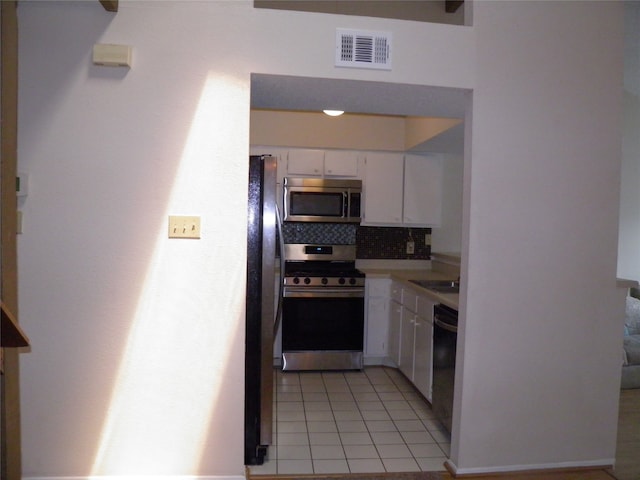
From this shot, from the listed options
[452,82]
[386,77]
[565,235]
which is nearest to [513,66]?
[452,82]

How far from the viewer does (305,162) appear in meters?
4.66

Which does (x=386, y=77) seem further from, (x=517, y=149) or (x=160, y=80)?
(x=160, y=80)

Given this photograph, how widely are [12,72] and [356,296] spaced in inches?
121

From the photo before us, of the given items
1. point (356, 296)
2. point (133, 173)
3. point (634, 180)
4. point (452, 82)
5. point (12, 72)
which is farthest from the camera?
point (634, 180)

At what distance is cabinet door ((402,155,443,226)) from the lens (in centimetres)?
476

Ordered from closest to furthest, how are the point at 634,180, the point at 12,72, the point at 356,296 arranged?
1. the point at 12,72
2. the point at 356,296
3. the point at 634,180

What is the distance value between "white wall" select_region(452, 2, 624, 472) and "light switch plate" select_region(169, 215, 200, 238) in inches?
55.0

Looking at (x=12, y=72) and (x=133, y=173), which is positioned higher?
(x=12, y=72)

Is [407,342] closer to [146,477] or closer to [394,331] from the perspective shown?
[394,331]

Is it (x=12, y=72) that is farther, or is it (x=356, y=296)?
(x=356, y=296)

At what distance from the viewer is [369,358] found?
15.4 feet

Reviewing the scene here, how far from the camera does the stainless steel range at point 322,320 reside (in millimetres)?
4367

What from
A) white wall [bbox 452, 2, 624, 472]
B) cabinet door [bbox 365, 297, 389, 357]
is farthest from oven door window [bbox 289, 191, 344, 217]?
white wall [bbox 452, 2, 624, 472]

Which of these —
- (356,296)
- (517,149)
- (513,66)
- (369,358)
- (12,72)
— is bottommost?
(369,358)
